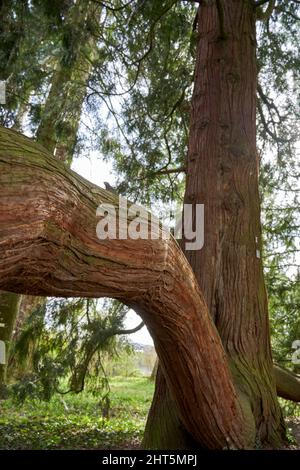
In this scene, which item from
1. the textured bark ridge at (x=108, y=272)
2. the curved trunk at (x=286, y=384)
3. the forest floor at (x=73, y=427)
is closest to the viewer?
the textured bark ridge at (x=108, y=272)

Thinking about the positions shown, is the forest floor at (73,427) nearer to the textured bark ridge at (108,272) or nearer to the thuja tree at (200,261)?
the thuja tree at (200,261)

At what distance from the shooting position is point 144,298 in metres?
2.34

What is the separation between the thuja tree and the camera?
1718 millimetres

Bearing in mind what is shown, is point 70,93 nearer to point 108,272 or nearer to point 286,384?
point 286,384

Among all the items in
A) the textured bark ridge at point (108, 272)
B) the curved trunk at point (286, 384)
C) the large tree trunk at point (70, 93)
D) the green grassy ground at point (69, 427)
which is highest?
the large tree trunk at point (70, 93)

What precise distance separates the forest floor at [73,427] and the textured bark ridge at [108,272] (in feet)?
2.87

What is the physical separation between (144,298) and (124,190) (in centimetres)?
378

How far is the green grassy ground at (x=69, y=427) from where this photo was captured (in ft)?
14.9

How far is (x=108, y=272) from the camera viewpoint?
2.04 metres

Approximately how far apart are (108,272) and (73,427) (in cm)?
406

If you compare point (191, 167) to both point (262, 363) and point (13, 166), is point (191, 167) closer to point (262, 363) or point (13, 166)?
point (262, 363)

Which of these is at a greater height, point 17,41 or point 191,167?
point 17,41

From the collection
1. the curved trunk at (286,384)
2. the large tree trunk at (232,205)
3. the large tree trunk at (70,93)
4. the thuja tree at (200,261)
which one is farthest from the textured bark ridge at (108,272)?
the large tree trunk at (70,93)
